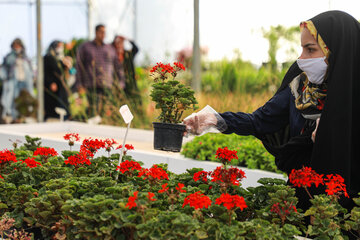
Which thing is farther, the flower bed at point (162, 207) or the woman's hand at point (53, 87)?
the woman's hand at point (53, 87)

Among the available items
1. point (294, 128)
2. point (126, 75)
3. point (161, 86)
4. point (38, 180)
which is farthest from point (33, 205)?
point (126, 75)

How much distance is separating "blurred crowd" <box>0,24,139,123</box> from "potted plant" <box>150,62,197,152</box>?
492 cm

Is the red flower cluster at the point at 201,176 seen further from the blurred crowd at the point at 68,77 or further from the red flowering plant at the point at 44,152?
the blurred crowd at the point at 68,77

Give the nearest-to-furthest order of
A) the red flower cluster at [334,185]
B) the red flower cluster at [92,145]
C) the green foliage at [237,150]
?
the red flower cluster at [334,185], the red flower cluster at [92,145], the green foliage at [237,150]

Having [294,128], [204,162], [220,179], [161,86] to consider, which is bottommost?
[204,162]

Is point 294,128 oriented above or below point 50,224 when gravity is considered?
above

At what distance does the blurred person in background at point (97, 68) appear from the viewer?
26.3 ft

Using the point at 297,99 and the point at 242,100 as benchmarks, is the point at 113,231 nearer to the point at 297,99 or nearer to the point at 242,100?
the point at 297,99

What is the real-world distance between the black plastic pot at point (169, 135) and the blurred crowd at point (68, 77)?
16.3ft

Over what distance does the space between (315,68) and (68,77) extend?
854cm

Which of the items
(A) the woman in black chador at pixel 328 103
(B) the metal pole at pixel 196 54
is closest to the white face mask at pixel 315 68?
(A) the woman in black chador at pixel 328 103

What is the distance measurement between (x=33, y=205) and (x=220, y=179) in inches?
33.4

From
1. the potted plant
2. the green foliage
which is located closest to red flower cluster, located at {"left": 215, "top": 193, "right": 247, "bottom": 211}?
the potted plant

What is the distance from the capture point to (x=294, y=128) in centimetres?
246
